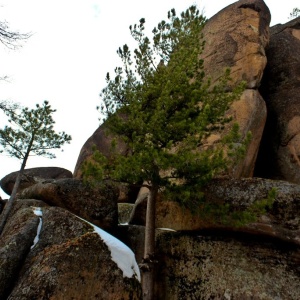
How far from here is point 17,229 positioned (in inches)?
346

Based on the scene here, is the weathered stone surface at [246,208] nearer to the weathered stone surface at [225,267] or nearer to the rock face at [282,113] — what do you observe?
the weathered stone surface at [225,267]

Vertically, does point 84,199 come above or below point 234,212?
above

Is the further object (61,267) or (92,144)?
(92,144)

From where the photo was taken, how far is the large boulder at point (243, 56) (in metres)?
12.5

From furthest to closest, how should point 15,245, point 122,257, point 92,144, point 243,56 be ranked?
point 92,144 → point 243,56 → point 15,245 → point 122,257

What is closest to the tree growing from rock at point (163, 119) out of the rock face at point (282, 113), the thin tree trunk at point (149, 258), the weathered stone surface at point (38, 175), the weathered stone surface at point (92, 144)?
the thin tree trunk at point (149, 258)

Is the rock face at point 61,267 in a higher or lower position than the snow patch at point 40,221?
lower

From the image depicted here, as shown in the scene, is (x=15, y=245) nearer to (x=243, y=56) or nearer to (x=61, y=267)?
(x=61, y=267)

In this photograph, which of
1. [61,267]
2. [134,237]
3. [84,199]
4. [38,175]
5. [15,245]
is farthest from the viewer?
[38,175]

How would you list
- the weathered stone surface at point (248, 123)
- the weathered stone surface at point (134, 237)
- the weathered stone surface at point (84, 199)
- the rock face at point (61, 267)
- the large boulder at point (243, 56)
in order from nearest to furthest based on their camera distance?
the rock face at point (61, 267) < the weathered stone surface at point (134, 237) < the weathered stone surface at point (84, 199) < the weathered stone surface at point (248, 123) < the large boulder at point (243, 56)

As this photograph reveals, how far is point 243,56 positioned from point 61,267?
1247 cm

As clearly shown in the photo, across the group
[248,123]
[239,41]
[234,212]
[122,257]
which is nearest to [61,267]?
[122,257]

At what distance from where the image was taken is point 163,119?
8.54 m

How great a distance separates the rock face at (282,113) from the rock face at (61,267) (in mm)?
8489
